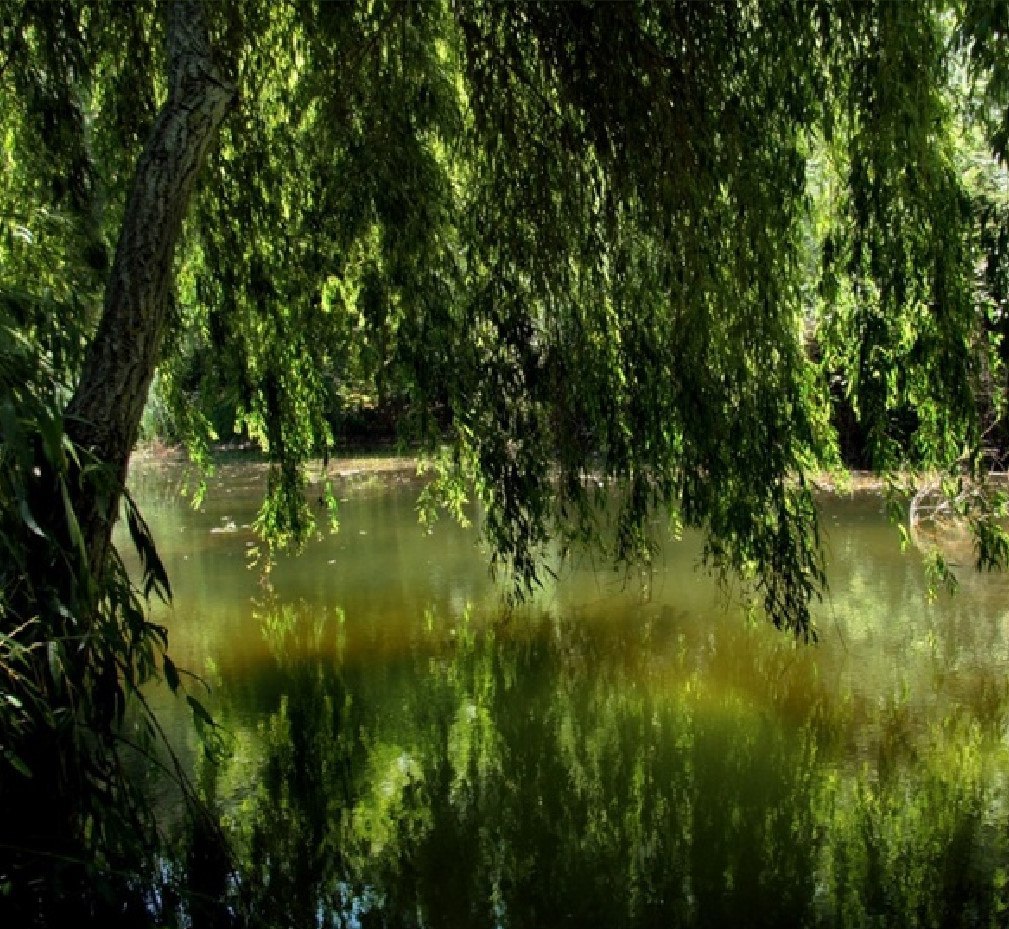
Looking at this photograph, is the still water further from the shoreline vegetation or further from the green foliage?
the shoreline vegetation

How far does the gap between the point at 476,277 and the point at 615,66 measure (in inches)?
30.9

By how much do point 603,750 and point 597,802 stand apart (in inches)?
22.1

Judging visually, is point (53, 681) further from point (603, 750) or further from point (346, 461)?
point (346, 461)

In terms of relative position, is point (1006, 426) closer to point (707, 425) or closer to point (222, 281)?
point (707, 425)

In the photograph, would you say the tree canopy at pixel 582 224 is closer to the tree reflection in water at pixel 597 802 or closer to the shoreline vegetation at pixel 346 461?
the tree reflection in water at pixel 597 802

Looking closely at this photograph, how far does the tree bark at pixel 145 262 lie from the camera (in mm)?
2174

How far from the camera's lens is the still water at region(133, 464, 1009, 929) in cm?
354

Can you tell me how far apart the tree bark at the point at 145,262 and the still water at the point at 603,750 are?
89 cm

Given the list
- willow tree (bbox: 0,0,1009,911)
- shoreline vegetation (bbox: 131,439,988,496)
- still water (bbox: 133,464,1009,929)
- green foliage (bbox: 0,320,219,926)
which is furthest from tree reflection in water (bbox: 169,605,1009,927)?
shoreline vegetation (bbox: 131,439,988,496)

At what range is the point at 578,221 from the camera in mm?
3221

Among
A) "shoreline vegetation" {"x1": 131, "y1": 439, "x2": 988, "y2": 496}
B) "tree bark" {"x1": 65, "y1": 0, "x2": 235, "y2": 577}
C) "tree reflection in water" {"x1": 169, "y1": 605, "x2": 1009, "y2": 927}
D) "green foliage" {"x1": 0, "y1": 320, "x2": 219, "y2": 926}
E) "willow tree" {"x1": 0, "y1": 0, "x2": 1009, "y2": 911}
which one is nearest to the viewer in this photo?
"green foliage" {"x1": 0, "y1": 320, "x2": 219, "y2": 926}

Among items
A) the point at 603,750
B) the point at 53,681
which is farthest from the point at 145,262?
the point at 603,750

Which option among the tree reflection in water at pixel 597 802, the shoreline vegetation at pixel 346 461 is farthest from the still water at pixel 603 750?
the shoreline vegetation at pixel 346 461

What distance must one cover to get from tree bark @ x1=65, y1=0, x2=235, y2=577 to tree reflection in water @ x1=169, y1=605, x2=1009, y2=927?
1.02 m
